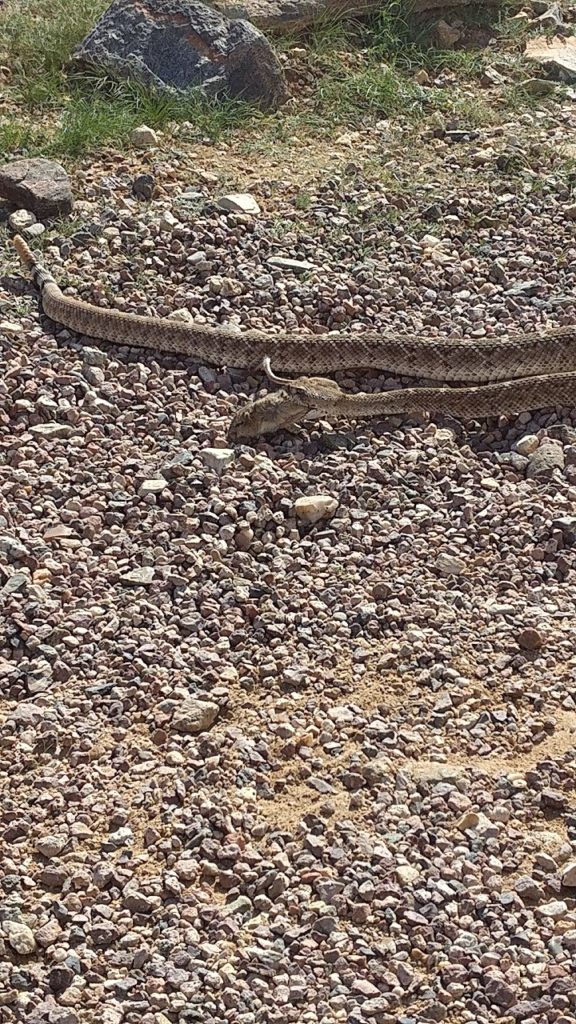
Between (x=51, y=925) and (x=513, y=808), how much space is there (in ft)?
5.82

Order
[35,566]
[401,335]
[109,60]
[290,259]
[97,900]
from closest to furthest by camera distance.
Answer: [97,900] < [35,566] < [401,335] < [290,259] < [109,60]

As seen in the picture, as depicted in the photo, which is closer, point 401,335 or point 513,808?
point 513,808

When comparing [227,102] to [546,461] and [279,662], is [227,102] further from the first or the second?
[279,662]

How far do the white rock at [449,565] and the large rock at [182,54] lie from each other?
5.45 meters

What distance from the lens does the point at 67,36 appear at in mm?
11266

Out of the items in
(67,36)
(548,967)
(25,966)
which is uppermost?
(67,36)

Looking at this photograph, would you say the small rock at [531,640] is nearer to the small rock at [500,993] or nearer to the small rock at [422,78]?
the small rock at [500,993]

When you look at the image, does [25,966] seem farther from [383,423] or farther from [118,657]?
[383,423]

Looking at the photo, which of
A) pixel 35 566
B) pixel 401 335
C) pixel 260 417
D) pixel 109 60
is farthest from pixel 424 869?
pixel 109 60

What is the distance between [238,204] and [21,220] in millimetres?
1425

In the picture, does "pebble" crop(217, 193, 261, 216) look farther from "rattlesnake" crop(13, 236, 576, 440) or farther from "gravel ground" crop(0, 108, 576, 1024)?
"rattlesnake" crop(13, 236, 576, 440)

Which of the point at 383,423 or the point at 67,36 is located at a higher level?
the point at 67,36

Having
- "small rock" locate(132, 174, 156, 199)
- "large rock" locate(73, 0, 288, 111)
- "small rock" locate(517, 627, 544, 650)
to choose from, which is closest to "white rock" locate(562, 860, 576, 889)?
"small rock" locate(517, 627, 544, 650)

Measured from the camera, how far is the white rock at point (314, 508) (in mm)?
7047
